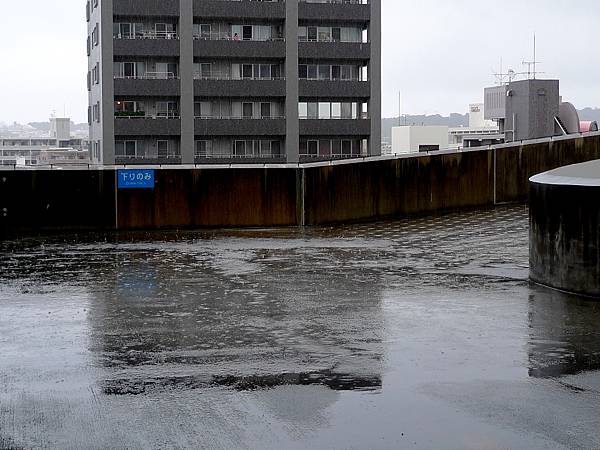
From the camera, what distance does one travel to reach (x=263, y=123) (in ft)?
251

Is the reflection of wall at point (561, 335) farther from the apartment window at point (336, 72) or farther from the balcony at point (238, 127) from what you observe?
the apartment window at point (336, 72)

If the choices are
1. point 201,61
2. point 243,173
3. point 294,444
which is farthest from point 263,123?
point 294,444

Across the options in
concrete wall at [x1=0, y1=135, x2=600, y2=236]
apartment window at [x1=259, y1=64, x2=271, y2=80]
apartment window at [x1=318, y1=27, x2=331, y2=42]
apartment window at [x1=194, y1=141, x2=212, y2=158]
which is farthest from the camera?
apartment window at [x1=318, y1=27, x2=331, y2=42]

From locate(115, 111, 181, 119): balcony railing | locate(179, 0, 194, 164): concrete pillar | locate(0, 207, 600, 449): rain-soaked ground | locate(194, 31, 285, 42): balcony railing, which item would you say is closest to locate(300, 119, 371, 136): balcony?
locate(194, 31, 285, 42): balcony railing

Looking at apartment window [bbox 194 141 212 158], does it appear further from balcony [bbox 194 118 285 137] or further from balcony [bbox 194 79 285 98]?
balcony [bbox 194 79 285 98]

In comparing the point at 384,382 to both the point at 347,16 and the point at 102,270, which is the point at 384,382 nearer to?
the point at 102,270

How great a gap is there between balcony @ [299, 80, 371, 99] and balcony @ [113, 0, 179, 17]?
37.6ft

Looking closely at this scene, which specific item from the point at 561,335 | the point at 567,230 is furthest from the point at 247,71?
the point at 561,335

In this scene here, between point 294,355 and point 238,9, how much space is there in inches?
2677

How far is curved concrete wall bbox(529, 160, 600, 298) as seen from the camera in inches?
550

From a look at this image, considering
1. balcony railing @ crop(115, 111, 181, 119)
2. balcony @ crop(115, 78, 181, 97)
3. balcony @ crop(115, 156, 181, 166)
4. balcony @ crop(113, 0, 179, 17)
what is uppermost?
balcony @ crop(113, 0, 179, 17)

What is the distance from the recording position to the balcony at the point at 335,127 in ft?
255

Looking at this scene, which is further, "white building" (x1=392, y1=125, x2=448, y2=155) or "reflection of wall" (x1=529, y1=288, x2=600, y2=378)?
"white building" (x1=392, y1=125, x2=448, y2=155)

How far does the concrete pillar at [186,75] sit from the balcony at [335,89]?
29.1ft
